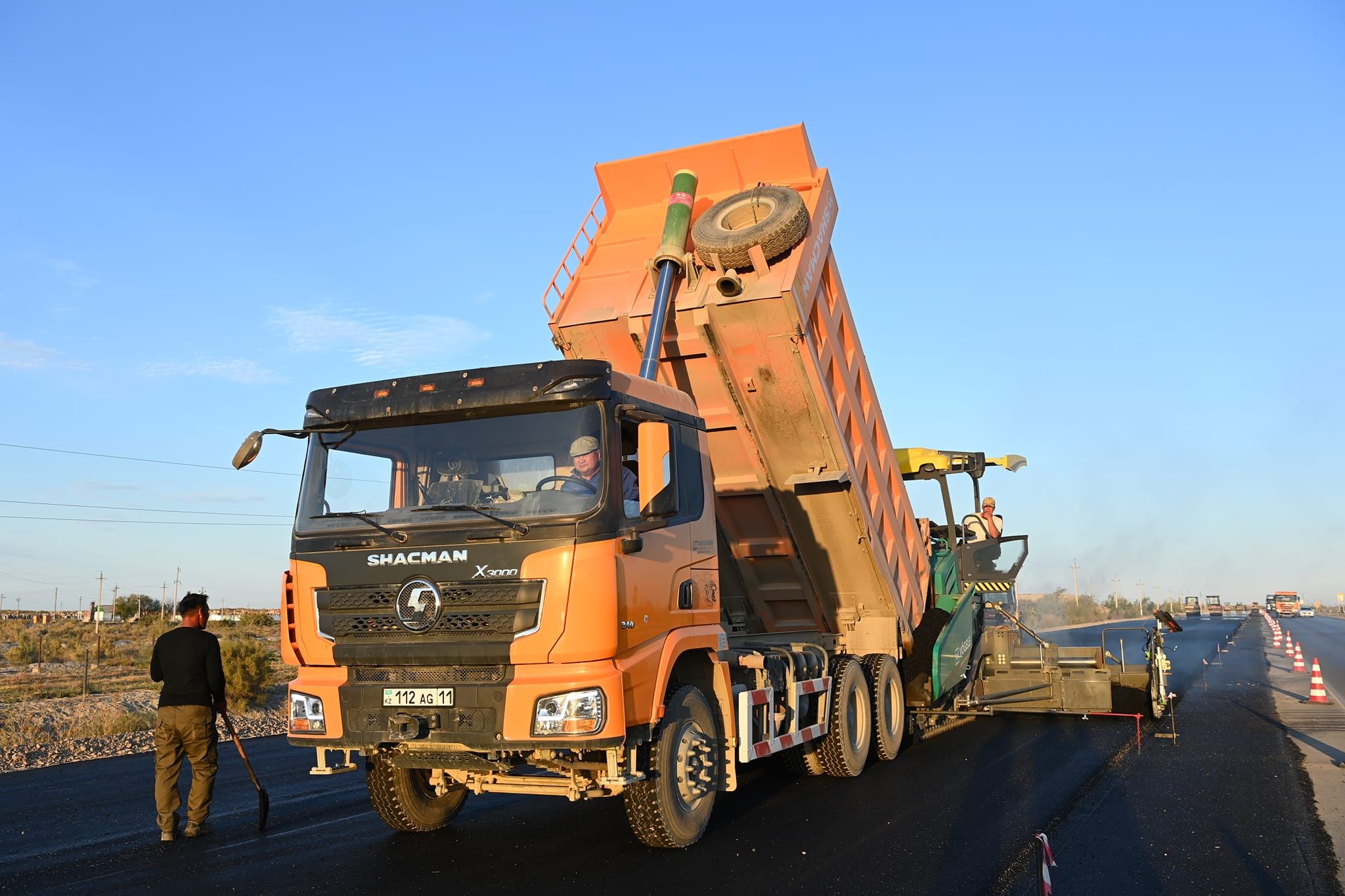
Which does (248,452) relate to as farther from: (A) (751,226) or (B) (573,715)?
(A) (751,226)

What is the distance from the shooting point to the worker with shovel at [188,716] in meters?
7.00

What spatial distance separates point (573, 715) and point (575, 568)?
781mm

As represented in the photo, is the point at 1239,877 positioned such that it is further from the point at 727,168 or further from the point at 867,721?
the point at 727,168

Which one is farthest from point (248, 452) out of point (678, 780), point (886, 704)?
point (886, 704)

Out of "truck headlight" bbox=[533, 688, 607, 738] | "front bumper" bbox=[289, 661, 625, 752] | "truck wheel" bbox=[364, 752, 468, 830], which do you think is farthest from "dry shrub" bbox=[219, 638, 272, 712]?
"truck headlight" bbox=[533, 688, 607, 738]

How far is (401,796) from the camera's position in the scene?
Answer: 6793 millimetres

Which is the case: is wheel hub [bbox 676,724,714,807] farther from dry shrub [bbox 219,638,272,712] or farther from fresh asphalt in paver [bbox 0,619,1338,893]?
dry shrub [bbox 219,638,272,712]

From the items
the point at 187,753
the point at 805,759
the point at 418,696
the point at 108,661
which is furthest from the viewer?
the point at 108,661

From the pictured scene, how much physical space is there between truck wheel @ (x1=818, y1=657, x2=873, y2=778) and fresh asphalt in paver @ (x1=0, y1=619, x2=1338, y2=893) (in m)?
0.21

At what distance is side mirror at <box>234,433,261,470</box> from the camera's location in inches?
250

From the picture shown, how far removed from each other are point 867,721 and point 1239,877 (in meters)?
4.10

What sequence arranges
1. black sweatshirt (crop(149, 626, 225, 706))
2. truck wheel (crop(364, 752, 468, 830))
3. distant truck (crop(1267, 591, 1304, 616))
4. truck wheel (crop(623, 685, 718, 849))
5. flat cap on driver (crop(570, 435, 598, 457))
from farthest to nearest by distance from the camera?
1. distant truck (crop(1267, 591, 1304, 616))
2. black sweatshirt (crop(149, 626, 225, 706))
3. truck wheel (crop(364, 752, 468, 830))
4. truck wheel (crop(623, 685, 718, 849))
5. flat cap on driver (crop(570, 435, 598, 457))

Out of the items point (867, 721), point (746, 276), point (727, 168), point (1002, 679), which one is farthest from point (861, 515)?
point (1002, 679)

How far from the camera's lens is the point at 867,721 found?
9492 mm
